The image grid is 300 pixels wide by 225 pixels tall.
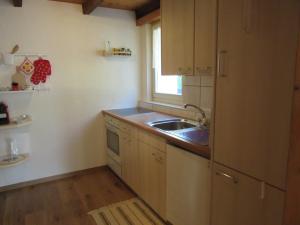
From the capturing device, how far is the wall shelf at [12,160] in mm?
2670

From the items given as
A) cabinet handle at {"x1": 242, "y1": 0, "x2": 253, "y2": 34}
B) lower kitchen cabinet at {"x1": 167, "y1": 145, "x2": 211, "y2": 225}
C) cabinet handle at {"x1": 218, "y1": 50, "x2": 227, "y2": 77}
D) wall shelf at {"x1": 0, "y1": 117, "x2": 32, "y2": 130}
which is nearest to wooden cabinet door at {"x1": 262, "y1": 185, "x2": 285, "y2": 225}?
lower kitchen cabinet at {"x1": 167, "y1": 145, "x2": 211, "y2": 225}

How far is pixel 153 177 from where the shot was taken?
2.26 meters

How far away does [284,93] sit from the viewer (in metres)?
Answer: 1.02

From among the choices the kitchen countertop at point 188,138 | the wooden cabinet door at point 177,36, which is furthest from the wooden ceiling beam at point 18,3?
the kitchen countertop at point 188,138

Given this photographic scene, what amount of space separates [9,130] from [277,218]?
2934 millimetres

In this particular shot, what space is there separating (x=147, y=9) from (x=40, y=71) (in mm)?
1625

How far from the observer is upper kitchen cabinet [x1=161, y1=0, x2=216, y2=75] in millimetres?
A: 1877

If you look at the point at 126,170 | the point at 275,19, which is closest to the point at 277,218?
the point at 275,19

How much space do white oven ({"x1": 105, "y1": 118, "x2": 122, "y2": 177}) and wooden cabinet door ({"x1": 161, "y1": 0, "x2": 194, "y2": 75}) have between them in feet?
3.58

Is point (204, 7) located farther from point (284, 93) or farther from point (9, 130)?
point (9, 130)

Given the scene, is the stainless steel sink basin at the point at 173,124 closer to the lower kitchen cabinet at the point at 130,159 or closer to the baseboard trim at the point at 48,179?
the lower kitchen cabinet at the point at 130,159

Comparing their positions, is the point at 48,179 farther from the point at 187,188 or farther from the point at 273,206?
the point at 273,206

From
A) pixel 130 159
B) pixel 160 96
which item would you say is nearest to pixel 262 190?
pixel 130 159

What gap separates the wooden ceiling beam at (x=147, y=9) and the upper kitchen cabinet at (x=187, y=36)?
60 centimetres
